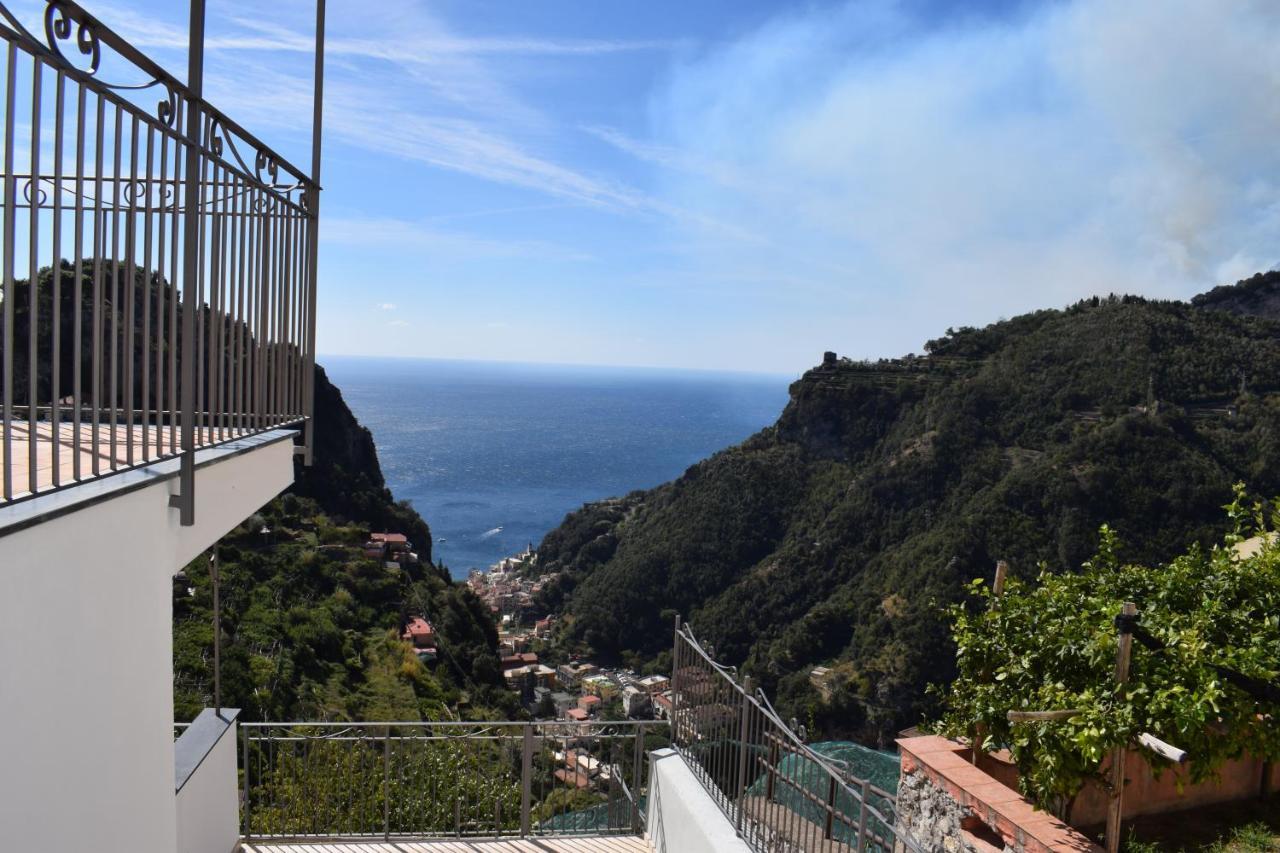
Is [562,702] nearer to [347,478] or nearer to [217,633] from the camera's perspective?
[347,478]

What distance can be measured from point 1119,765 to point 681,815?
2063mm

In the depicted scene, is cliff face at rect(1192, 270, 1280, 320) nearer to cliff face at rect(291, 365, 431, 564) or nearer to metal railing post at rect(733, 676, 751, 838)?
cliff face at rect(291, 365, 431, 564)

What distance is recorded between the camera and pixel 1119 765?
3.60 metres

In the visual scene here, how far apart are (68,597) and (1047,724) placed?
3690mm

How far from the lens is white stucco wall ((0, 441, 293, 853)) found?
5.16ft

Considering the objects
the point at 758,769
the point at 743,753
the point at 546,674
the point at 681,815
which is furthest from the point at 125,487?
the point at 546,674

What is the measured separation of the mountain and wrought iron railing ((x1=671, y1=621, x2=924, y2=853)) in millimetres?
21088

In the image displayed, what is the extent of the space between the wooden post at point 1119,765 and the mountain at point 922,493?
21309 mm

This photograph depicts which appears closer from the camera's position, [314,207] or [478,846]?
[314,207]

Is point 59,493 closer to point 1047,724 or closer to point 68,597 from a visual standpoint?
point 68,597

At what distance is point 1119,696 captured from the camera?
3.72 metres

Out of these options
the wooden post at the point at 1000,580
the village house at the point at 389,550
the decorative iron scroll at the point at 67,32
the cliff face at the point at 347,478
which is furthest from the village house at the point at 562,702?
the decorative iron scroll at the point at 67,32

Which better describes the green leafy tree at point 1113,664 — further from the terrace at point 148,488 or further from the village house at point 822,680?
the village house at point 822,680

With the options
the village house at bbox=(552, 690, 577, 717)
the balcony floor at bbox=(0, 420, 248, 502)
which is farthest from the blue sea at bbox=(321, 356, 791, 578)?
the balcony floor at bbox=(0, 420, 248, 502)
